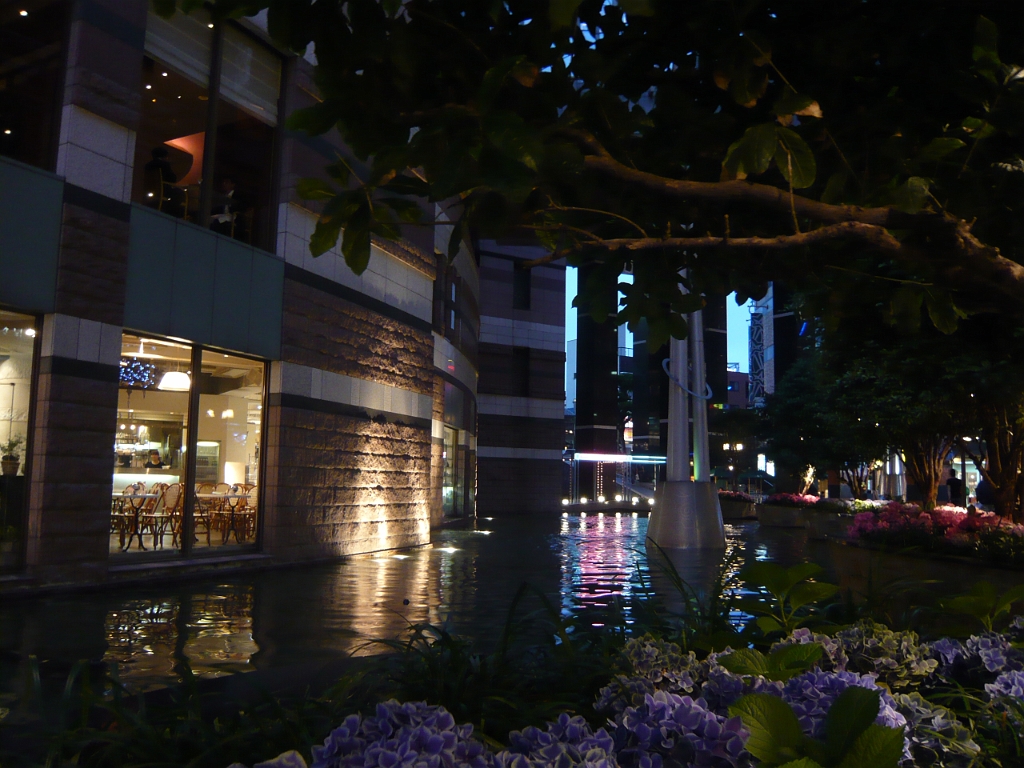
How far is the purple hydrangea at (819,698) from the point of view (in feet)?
6.82

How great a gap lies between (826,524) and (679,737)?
26.2 m

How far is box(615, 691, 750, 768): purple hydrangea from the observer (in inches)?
75.9

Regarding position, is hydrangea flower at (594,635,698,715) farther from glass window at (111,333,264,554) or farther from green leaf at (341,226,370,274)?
glass window at (111,333,264,554)

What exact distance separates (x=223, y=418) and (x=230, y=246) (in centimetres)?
270

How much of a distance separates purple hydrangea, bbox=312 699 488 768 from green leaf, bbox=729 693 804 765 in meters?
0.56

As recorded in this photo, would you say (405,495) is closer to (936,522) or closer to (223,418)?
(223,418)

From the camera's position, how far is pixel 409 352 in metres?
19.4

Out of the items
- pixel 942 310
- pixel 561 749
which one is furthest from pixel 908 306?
pixel 561 749

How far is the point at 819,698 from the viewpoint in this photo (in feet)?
7.04

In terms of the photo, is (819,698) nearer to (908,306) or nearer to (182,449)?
(908,306)

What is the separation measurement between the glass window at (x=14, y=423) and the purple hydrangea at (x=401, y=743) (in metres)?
10.4

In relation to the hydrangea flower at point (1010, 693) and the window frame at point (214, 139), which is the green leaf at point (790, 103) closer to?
the hydrangea flower at point (1010, 693)

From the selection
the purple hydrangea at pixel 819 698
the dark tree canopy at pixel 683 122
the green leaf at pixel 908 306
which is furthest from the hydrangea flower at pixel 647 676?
the green leaf at pixel 908 306

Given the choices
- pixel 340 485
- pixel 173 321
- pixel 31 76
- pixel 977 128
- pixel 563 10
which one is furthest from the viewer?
pixel 340 485
